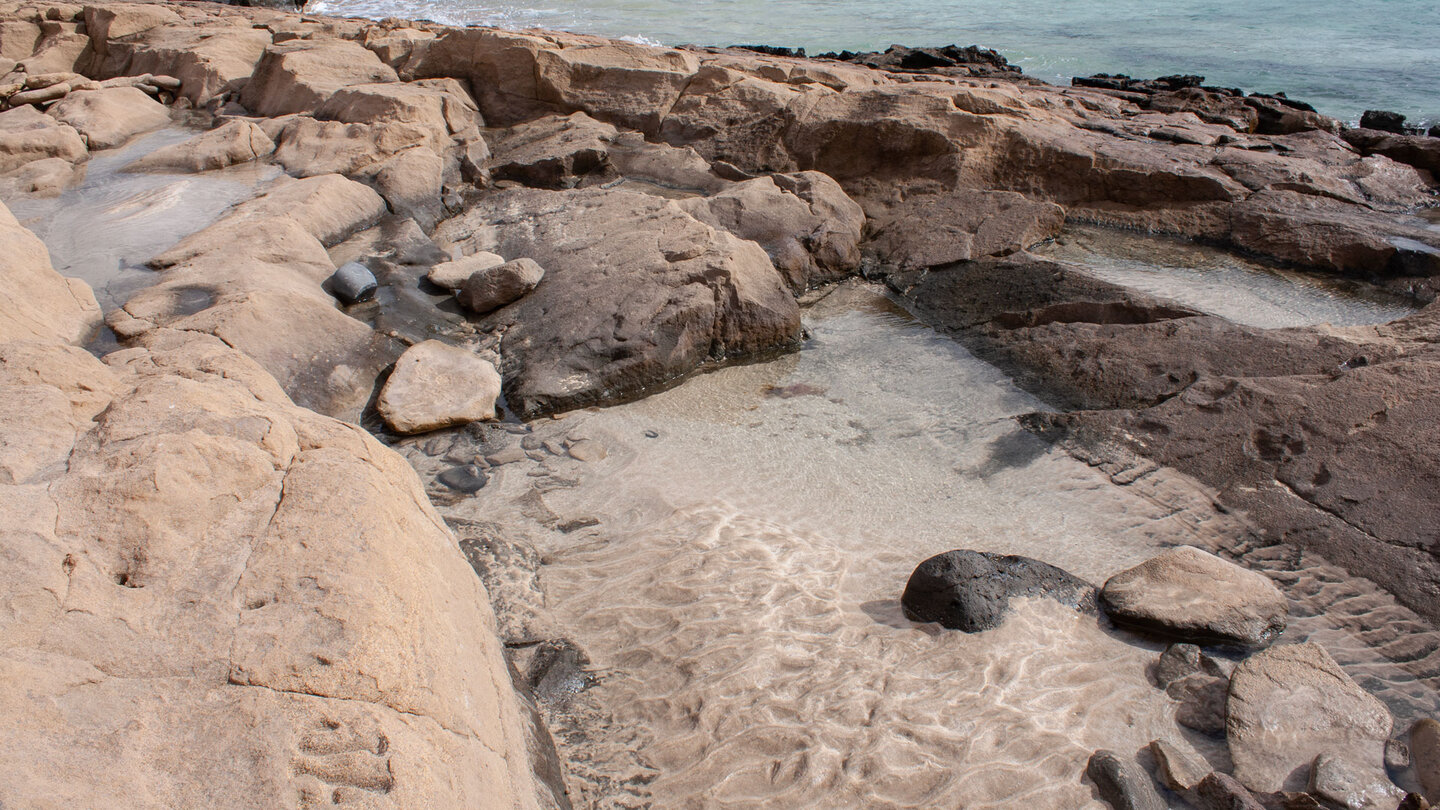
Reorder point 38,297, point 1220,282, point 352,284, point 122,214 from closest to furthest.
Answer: point 38,297, point 352,284, point 122,214, point 1220,282

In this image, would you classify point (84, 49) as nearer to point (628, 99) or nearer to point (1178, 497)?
point (628, 99)

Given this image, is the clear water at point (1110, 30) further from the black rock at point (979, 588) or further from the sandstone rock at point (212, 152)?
the black rock at point (979, 588)

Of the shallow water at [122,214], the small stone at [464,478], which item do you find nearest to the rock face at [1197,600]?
the small stone at [464,478]

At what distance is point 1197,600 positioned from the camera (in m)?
3.27

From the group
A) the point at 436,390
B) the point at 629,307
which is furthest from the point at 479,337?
the point at 629,307

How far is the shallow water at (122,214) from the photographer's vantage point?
5.30m

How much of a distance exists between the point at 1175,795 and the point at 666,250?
4.43 metres

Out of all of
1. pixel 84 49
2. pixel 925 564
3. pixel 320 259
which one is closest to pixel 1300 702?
pixel 925 564

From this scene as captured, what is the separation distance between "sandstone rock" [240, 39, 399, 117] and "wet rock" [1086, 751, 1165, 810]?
845cm

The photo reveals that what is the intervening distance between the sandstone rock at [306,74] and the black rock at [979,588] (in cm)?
757

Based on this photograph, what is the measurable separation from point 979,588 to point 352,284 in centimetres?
423

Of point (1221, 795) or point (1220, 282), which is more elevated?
point (1220, 282)

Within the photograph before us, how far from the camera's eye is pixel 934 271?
22.4 feet

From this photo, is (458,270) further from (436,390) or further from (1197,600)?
(1197,600)
